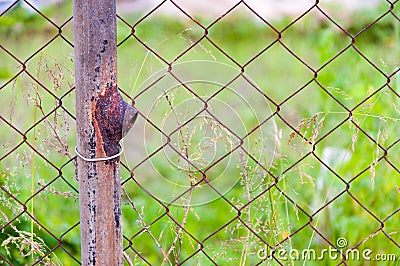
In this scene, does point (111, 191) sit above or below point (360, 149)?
below

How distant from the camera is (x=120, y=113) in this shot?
144cm

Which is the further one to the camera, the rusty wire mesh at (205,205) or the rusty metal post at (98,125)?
the rusty wire mesh at (205,205)

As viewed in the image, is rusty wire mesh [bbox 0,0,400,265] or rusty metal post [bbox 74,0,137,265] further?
rusty wire mesh [bbox 0,0,400,265]

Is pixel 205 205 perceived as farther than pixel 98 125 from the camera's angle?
Yes

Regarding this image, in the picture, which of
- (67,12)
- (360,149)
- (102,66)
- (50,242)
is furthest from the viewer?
(67,12)

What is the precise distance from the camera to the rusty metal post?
1.41 meters

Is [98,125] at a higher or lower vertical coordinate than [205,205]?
lower

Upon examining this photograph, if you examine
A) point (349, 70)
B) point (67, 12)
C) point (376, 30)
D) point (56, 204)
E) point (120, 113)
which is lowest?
point (120, 113)

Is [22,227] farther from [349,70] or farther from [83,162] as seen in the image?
[349,70]

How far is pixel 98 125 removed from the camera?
4.74 ft

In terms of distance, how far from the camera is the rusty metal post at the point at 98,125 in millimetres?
1405

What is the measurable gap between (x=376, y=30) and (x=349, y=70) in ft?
5.18

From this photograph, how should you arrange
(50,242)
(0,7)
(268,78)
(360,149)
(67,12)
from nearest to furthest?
(50,242) → (360,149) → (0,7) → (268,78) → (67,12)

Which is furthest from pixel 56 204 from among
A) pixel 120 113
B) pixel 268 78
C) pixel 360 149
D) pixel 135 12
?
pixel 135 12
